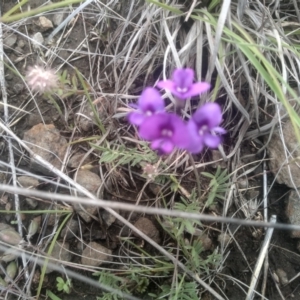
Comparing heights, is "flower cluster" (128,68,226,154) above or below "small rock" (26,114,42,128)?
above

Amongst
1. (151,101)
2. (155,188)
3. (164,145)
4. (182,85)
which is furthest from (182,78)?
(155,188)

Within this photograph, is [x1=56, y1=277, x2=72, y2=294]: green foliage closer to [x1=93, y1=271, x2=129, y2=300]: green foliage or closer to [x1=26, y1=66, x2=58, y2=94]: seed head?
[x1=93, y1=271, x2=129, y2=300]: green foliage

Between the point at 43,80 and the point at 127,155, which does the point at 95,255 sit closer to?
the point at 127,155

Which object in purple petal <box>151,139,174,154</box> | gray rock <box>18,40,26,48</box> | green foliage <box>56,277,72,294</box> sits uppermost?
purple petal <box>151,139,174,154</box>

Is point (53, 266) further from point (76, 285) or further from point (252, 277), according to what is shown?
point (252, 277)

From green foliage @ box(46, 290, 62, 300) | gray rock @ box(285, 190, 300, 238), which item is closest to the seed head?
green foliage @ box(46, 290, 62, 300)

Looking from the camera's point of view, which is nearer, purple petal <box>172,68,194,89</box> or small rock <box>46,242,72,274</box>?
purple petal <box>172,68,194,89</box>

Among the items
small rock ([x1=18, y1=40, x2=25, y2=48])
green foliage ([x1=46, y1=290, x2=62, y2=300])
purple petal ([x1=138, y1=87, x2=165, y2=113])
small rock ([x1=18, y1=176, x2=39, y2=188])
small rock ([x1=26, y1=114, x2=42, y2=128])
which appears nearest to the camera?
purple petal ([x1=138, y1=87, x2=165, y2=113])

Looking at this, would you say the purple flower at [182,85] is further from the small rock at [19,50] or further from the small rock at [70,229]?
the small rock at [19,50]
